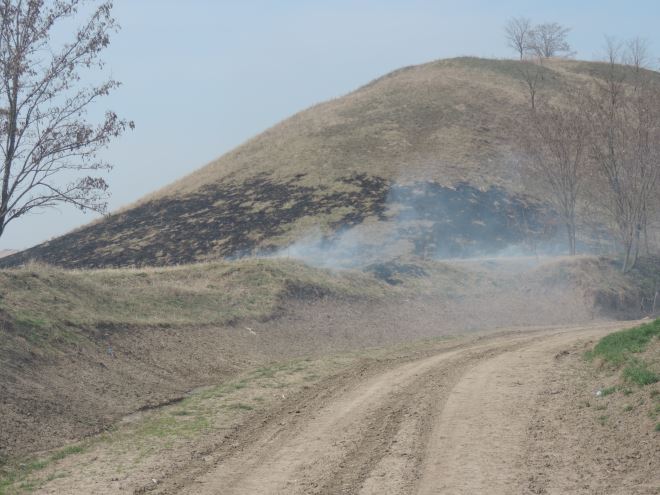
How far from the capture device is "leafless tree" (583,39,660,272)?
1583 inches

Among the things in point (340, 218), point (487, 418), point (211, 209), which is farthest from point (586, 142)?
point (487, 418)

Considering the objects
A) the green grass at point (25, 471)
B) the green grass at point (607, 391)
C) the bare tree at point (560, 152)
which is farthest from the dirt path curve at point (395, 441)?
the bare tree at point (560, 152)

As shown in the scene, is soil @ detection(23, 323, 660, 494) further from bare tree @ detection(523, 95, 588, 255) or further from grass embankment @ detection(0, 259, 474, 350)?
bare tree @ detection(523, 95, 588, 255)

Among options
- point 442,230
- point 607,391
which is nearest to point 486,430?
point 607,391

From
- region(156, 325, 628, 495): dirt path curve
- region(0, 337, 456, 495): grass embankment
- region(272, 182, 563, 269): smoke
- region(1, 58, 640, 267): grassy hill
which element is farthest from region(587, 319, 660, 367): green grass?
region(1, 58, 640, 267): grassy hill

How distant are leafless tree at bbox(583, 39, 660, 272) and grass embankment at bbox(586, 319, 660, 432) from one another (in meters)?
25.6

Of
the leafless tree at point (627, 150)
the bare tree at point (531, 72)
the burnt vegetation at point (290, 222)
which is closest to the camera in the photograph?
the leafless tree at point (627, 150)

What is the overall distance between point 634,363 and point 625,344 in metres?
1.88

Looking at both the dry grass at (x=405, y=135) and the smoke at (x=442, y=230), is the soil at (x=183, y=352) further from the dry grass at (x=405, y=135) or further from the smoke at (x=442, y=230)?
the dry grass at (x=405, y=135)

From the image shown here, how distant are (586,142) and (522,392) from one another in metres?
31.5

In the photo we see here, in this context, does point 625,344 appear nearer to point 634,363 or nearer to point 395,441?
point 634,363

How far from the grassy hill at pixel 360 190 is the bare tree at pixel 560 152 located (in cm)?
719

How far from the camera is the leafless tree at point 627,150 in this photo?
40.2 metres

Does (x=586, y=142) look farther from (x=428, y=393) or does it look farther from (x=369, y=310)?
(x=428, y=393)
